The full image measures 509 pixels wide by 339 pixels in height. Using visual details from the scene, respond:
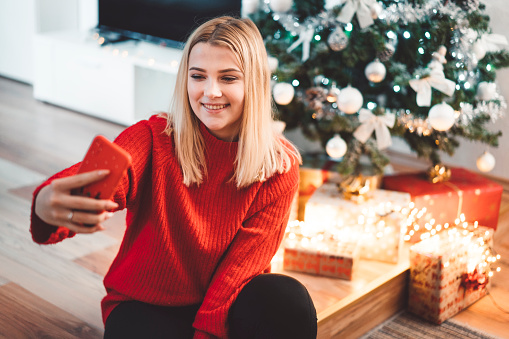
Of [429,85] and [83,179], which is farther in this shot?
[429,85]

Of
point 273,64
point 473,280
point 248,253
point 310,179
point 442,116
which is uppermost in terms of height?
point 273,64

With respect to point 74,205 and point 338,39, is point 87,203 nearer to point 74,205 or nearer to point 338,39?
point 74,205

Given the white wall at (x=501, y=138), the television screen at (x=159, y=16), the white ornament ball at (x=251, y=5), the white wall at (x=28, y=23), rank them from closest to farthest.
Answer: the white ornament ball at (x=251, y=5) → the white wall at (x=501, y=138) → the television screen at (x=159, y=16) → the white wall at (x=28, y=23)

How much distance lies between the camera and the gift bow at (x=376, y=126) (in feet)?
6.73

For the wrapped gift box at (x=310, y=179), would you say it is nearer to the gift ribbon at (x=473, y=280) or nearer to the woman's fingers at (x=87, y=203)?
the gift ribbon at (x=473, y=280)

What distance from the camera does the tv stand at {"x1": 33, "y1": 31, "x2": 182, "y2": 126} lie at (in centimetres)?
336

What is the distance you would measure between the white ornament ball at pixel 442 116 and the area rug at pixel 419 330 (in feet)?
2.06

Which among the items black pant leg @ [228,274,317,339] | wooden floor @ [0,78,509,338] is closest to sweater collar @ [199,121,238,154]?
black pant leg @ [228,274,317,339]

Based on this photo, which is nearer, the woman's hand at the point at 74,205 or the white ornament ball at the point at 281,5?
the woman's hand at the point at 74,205

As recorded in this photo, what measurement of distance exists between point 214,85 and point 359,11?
3.12 feet

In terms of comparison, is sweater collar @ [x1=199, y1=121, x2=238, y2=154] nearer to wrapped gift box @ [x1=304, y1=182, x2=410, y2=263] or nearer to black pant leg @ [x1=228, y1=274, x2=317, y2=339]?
black pant leg @ [x1=228, y1=274, x2=317, y2=339]

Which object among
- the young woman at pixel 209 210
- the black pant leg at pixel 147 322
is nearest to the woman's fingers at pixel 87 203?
the young woman at pixel 209 210

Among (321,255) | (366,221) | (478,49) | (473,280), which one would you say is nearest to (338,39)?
(478,49)

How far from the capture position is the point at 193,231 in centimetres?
128
